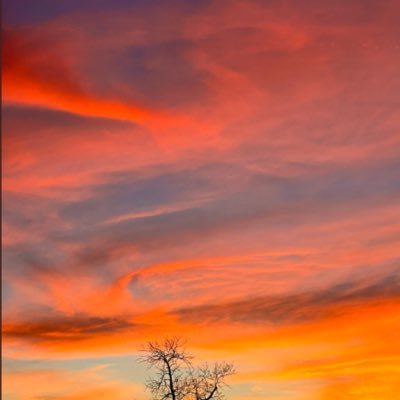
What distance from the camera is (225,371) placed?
172 ft

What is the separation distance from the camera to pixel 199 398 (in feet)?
171

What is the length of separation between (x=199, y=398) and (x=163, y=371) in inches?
147

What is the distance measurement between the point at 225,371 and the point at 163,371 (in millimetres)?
5088

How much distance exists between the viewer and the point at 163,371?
169ft

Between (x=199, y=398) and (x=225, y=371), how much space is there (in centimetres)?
302
